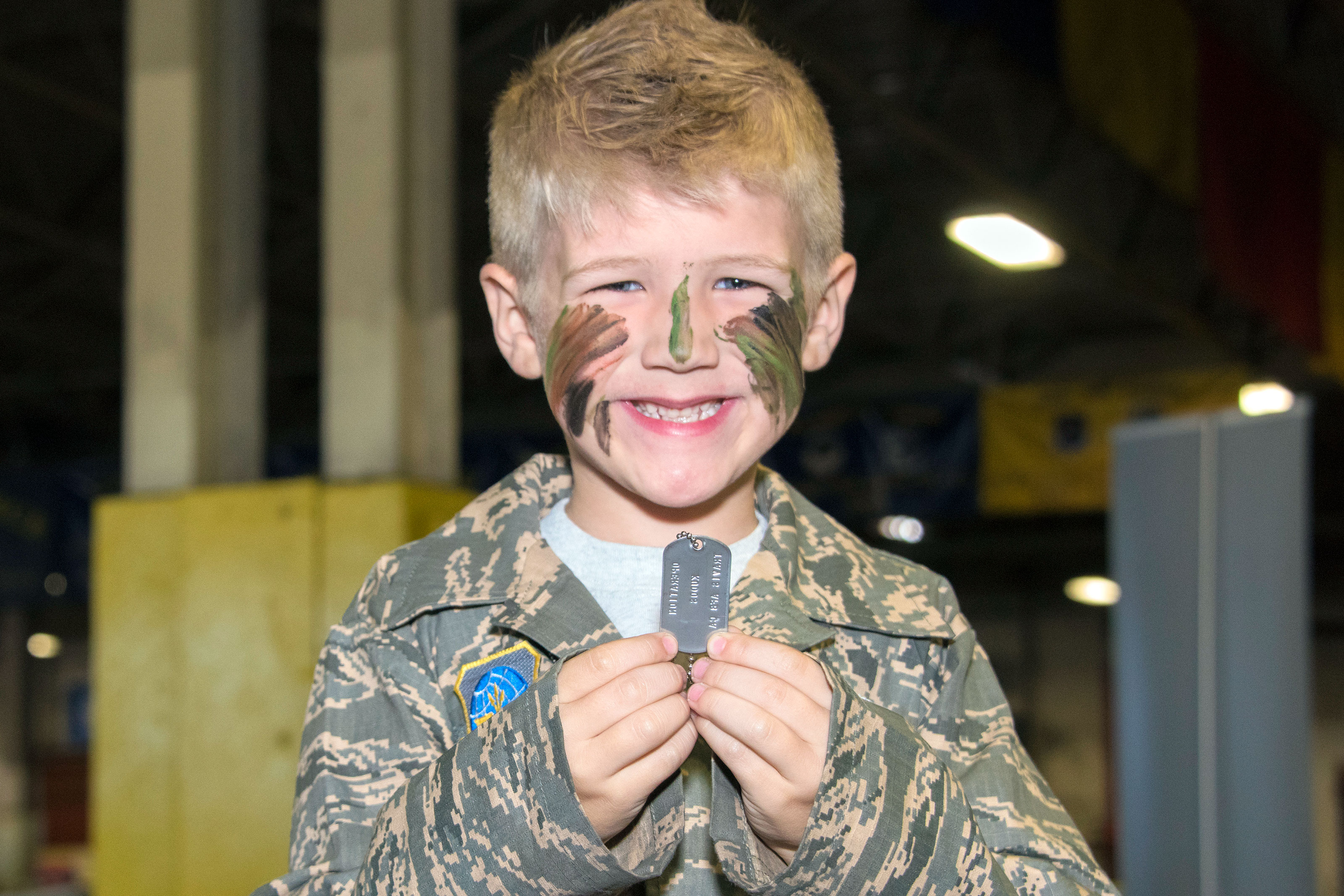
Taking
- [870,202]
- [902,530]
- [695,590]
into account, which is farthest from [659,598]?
[902,530]

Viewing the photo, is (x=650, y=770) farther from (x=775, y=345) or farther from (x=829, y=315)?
(x=829, y=315)

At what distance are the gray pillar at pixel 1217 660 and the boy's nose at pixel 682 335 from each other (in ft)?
8.10

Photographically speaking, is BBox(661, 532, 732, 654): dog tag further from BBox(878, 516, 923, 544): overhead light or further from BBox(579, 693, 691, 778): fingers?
BBox(878, 516, 923, 544): overhead light

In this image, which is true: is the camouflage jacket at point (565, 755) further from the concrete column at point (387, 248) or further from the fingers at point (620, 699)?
the concrete column at point (387, 248)

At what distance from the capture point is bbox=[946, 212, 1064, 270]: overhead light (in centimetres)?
608

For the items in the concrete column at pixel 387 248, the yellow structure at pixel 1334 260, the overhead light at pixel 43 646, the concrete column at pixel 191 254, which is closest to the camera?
the concrete column at pixel 387 248

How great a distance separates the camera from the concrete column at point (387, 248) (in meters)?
3.49

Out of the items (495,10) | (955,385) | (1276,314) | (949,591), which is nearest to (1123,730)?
(949,591)

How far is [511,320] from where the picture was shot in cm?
165

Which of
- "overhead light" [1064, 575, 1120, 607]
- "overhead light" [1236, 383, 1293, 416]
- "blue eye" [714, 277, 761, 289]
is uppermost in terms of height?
"overhead light" [1236, 383, 1293, 416]

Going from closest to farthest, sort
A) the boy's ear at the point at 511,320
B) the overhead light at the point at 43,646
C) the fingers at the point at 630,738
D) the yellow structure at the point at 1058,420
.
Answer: the fingers at the point at 630,738, the boy's ear at the point at 511,320, the yellow structure at the point at 1058,420, the overhead light at the point at 43,646

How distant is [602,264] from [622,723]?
55cm

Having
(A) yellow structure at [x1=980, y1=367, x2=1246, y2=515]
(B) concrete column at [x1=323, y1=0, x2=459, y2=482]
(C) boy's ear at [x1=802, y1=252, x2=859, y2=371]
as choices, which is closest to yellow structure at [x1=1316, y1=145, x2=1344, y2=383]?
(A) yellow structure at [x1=980, y1=367, x2=1246, y2=515]

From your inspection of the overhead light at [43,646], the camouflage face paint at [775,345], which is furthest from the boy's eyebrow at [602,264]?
the overhead light at [43,646]
